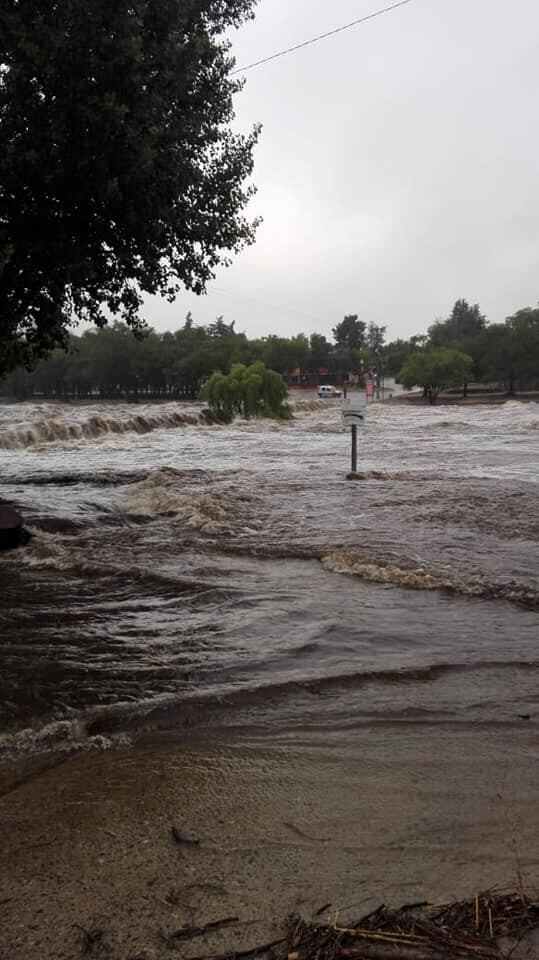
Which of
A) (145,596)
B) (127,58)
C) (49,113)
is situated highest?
(127,58)

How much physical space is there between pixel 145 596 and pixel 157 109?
5.82 m

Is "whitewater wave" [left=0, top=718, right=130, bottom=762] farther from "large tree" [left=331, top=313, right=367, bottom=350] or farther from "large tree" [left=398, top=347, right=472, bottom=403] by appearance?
"large tree" [left=331, top=313, right=367, bottom=350]

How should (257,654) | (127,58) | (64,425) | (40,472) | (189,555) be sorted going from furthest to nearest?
1. (64,425)
2. (40,472)
3. (189,555)
4. (127,58)
5. (257,654)

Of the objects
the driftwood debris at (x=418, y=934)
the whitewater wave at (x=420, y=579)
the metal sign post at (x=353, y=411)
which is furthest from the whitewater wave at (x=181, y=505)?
the driftwood debris at (x=418, y=934)

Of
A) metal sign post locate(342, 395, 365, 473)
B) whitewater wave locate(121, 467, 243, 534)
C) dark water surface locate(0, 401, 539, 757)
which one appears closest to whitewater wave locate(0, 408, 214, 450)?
dark water surface locate(0, 401, 539, 757)

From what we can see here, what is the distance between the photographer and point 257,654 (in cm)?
459

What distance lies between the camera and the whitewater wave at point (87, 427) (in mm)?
27922

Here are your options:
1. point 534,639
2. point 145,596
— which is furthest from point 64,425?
point 534,639

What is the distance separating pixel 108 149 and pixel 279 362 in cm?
11152

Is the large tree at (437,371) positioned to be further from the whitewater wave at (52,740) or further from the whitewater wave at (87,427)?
the whitewater wave at (52,740)

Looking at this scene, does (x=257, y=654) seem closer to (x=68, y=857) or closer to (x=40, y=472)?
(x=68, y=857)

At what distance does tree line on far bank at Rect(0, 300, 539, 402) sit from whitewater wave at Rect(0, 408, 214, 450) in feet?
170

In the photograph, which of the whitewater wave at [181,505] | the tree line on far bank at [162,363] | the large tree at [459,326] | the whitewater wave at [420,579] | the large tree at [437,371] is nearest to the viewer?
the whitewater wave at [420,579]

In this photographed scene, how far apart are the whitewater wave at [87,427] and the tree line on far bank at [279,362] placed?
51.9 m
